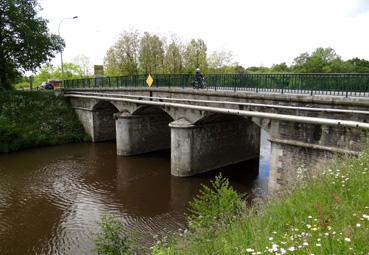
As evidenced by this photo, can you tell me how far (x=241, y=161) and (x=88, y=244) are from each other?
12.3 metres

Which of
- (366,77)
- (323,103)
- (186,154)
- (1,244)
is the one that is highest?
(366,77)

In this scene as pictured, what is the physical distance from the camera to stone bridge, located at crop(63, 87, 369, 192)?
10609 mm

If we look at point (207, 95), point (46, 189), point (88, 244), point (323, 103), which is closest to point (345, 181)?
point (323, 103)

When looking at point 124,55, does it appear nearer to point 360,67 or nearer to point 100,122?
point 100,122

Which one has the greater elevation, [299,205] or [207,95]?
[207,95]

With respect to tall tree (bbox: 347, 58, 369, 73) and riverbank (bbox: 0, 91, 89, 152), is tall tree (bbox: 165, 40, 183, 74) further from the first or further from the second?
tall tree (bbox: 347, 58, 369, 73)

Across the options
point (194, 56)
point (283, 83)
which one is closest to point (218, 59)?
point (194, 56)

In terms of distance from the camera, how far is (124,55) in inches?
1674

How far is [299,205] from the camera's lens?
5.16m

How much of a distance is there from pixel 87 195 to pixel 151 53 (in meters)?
30.0

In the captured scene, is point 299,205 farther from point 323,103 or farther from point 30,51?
point 30,51

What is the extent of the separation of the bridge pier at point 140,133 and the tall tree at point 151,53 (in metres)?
20.2

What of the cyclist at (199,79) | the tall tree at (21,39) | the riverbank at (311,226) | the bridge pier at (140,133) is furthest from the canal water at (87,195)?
the tall tree at (21,39)

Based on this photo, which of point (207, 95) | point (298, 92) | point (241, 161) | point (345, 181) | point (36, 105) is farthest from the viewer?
point (36, 105)
